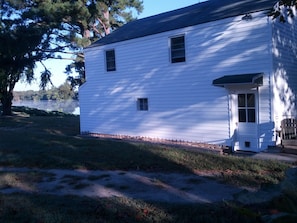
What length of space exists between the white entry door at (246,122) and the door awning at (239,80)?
72cm

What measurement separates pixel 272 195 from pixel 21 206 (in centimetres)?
499

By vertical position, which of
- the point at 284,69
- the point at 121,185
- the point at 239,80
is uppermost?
the point at 284,69

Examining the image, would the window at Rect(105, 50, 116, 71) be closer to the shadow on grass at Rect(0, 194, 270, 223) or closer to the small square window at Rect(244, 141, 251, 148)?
the small square window at Rect(244, 141, 251, 148)

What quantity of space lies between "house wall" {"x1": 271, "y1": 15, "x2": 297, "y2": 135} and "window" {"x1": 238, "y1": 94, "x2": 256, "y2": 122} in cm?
79

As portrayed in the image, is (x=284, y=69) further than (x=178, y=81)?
No

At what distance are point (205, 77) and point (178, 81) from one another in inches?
55.8

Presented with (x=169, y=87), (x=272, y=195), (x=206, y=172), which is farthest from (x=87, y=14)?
(x=272, y=195)

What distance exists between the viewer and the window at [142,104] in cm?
1644

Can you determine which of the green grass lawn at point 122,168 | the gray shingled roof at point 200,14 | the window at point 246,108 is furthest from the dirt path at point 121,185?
the gray shingled roof at point 200,14

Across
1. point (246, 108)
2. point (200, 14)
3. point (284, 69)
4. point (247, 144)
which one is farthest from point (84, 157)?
point (200, 14)

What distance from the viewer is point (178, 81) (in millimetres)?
14797

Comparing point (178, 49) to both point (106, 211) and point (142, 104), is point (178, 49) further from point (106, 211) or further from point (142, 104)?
point (106, 211)

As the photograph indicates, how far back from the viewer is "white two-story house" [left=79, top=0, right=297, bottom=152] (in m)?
12.2

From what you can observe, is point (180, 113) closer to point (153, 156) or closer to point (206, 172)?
point (153, 156)
